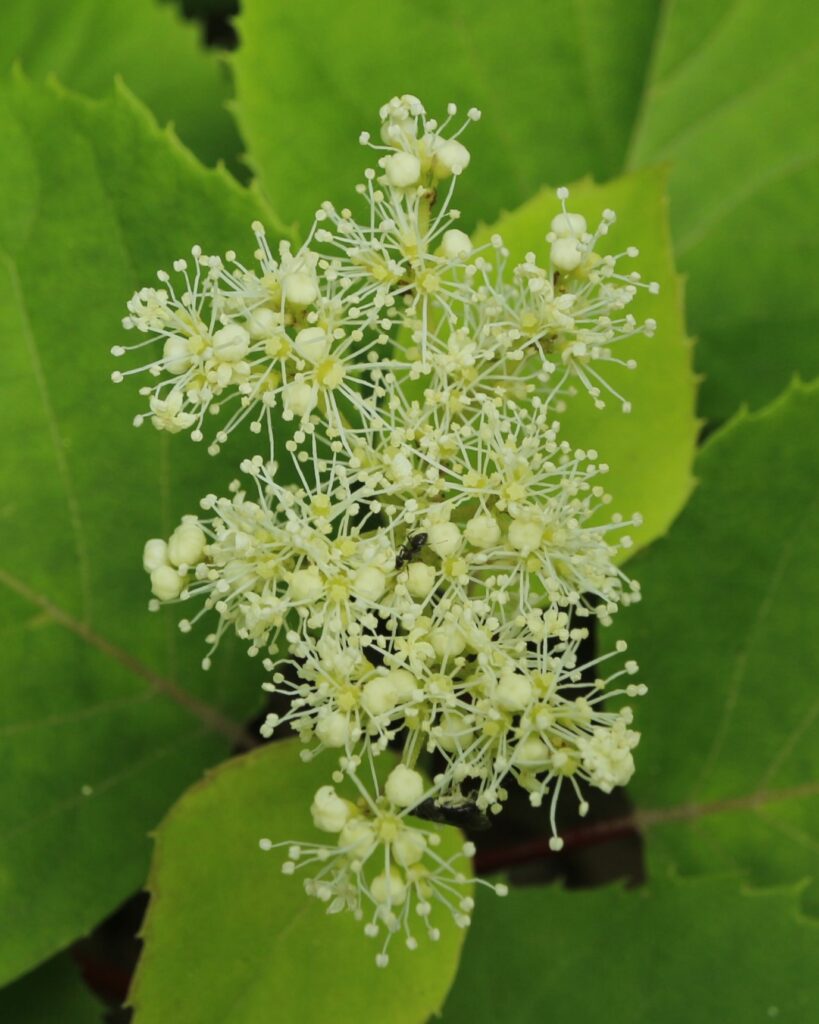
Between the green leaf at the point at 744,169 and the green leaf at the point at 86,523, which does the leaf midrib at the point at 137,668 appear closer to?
the green leaf at the point at 86,523

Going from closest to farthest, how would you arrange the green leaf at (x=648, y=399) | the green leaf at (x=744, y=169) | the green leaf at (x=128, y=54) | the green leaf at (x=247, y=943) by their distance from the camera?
the green leaf at (x=247, y=943), the green leaf at (x=648, y=399), the green leaf at (x=744, y=169), the green leaf at (x=128, y=54)

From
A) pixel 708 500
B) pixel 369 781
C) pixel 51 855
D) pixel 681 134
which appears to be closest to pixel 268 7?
pixel 681 134

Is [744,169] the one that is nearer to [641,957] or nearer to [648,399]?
[648,399]

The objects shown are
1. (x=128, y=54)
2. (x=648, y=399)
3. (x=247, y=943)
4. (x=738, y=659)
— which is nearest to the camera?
(x=247, y=943)

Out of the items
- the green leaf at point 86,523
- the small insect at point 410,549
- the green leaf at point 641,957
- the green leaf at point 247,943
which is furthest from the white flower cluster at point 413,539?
the green leaf at point 641,957

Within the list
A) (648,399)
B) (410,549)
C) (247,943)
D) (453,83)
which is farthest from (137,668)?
(453,83)

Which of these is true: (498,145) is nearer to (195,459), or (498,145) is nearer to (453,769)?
(195,459)

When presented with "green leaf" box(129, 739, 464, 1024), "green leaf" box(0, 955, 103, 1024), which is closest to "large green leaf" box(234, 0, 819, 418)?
"green leaf" box(129, 739, 464, 1024)
